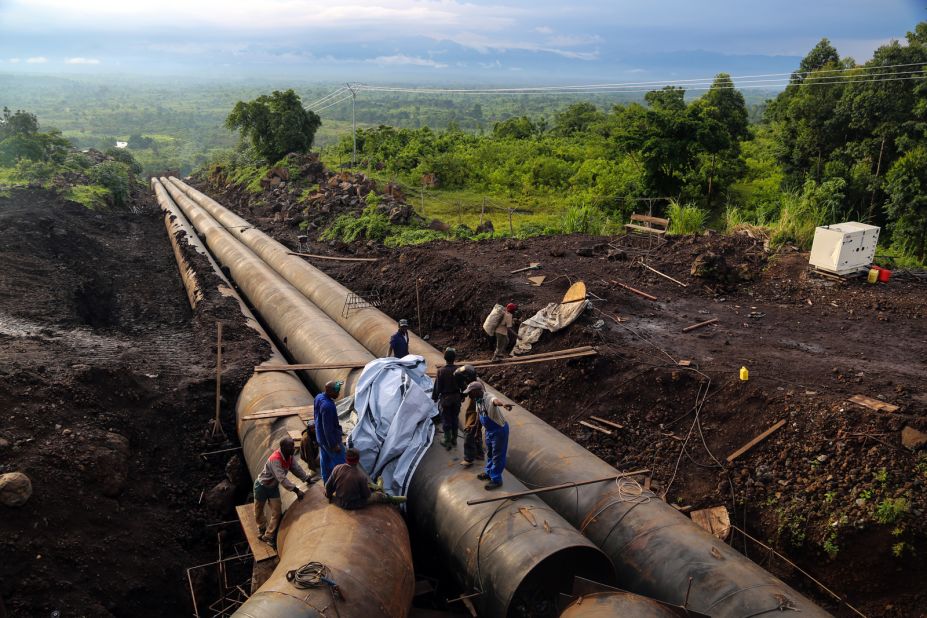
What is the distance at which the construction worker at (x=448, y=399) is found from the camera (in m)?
8.99

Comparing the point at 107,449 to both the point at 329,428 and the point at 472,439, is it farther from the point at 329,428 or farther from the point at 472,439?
the point at 472,439

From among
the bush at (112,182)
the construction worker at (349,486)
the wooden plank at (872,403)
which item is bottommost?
the construction worker at (349,486)

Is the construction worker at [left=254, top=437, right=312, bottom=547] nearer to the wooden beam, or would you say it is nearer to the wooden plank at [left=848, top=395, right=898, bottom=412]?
the wooden beam

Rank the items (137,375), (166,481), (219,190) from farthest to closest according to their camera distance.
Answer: (219,190) < (137,375) < (166,481)

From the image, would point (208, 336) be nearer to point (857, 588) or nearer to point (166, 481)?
point (166, 481)

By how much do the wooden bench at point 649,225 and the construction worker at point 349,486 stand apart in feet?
60.3

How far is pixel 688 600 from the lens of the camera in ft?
23.2

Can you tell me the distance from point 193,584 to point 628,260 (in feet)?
51.7

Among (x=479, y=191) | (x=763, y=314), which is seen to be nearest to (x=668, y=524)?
(x=763, y=314)

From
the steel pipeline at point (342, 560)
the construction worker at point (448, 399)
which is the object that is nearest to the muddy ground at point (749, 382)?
the construction worker at point (448, 399)

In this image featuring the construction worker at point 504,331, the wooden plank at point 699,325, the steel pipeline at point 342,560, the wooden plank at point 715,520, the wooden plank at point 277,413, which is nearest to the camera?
the steel pipeline at point 342,560

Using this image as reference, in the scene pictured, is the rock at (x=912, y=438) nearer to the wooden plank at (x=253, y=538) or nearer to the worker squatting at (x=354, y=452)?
the worker squatting at (x=354, y=452)

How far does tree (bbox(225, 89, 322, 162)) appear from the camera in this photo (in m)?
45.0

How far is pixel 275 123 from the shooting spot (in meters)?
45.1
